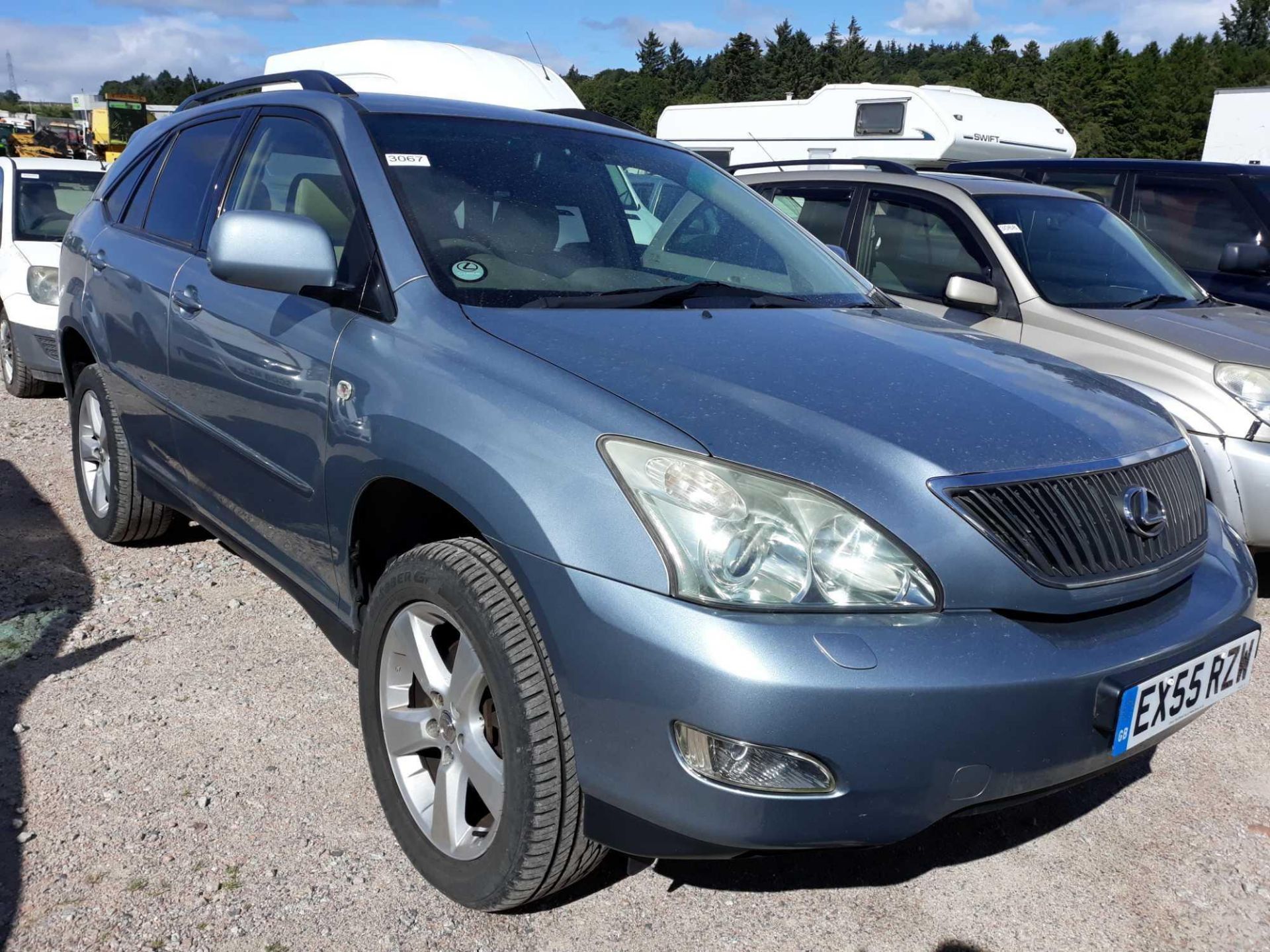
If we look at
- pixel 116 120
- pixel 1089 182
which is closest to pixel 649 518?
pixel 1089 182

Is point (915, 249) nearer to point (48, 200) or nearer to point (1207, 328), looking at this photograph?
point (1207, 328)

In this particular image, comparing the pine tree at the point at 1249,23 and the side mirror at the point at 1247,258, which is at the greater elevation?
the pine tree at the point at 1249,23

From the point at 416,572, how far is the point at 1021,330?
3.80 meters

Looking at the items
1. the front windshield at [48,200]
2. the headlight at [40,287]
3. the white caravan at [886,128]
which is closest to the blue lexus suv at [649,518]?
the headlight at [40,287]

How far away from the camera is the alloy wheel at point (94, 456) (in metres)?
4.46

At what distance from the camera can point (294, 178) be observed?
3225 mm

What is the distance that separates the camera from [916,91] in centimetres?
1232

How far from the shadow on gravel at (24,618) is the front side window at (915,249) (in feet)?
13.3

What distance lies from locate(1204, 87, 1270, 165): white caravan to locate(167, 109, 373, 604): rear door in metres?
14.2

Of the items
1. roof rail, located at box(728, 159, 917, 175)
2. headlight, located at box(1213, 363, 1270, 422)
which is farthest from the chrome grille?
roof rail, located at box(728, 159, 917, 175)

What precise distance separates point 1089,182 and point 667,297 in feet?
18.1

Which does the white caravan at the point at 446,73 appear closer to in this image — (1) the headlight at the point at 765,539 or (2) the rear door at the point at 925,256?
(2) the rear door at the point at 925,256

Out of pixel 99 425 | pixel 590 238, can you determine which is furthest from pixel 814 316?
pixel 99 425

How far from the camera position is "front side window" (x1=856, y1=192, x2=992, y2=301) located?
18.3 ft
